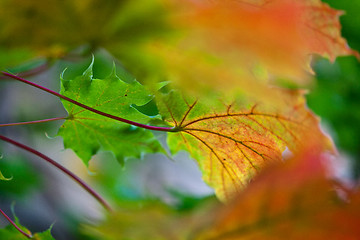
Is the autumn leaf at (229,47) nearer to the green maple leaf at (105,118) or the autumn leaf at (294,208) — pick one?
the autumn leaf at (294,208)

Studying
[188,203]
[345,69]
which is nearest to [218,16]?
[188,203]

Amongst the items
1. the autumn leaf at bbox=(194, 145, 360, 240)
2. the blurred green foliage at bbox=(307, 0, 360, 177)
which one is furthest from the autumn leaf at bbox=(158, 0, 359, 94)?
the blurred green foliage at bbox=(307, 0, 360, 177)

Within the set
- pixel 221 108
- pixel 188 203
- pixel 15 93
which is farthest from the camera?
pixel 15 93

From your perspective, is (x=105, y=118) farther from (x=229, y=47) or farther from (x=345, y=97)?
(x=345, y=97)

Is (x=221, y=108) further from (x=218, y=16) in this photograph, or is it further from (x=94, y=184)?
(x=94, y=184)

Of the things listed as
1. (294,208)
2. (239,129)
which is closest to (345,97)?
(239,129)

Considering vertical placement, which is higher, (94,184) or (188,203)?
(94,184)

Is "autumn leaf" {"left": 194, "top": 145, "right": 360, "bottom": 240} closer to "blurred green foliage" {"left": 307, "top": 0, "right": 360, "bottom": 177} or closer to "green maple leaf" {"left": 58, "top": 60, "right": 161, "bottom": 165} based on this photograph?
"green maple leaf" {"left": 58, "top": 60, "right": 161, "bottom": 165}
